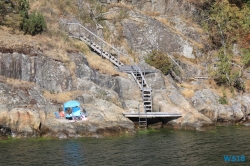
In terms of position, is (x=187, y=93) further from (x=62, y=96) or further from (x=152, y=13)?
(x=152, y=13)

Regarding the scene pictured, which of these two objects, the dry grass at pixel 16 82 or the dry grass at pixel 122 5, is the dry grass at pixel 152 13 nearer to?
the dry grass at pixel 122 5

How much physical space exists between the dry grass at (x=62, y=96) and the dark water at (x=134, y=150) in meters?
5.62

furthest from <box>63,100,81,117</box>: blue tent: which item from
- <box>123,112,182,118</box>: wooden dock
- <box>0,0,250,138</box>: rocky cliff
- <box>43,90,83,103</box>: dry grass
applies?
<box>123,112,182,118</box>: wooden dock

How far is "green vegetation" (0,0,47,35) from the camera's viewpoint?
37156 millimetres

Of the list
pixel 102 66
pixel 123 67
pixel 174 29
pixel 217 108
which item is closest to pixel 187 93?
pixel 217 108

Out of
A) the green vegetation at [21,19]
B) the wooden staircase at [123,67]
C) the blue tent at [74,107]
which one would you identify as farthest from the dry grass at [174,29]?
the blue tent at [74,107]

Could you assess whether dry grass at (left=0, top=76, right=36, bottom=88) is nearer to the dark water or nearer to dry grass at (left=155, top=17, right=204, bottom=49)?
the dark water

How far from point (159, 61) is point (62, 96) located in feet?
47.5

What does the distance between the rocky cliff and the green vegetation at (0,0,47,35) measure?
185cm

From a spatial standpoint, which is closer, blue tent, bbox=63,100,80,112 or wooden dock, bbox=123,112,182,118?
blue tent, bbox=63,100,80,112

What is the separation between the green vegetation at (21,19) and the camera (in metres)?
37.2

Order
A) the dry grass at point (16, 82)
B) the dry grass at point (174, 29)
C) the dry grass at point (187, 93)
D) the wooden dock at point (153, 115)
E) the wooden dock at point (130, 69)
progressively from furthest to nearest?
the dry grass at point (174, 29)
the dry grass at point (187, 93)
the wooden dock at point (130, 69)
the wooden dock at point (153, 115)
the dry grass at point (16, 82)

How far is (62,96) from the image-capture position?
3178 centimetres

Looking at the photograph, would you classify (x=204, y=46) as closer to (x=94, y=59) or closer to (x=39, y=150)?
(x=94, y=59)
